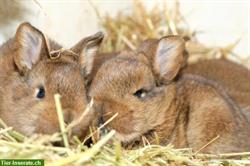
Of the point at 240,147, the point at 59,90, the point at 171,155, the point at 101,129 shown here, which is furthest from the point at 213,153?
the point at 59,90

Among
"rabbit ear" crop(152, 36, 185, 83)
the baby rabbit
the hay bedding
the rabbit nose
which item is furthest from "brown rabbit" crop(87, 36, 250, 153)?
the baby rabbit

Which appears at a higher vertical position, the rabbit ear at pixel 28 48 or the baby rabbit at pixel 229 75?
the rabbit ear at pixel 28 48

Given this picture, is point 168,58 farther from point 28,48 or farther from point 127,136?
point 28,48

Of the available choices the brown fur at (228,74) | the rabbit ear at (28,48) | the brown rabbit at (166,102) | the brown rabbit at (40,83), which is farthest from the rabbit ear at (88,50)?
the brown fur at (228,74)

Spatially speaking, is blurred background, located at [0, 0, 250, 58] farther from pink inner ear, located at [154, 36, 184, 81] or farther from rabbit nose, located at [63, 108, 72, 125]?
rabbit nose, located at [63, 108, 72, 125]

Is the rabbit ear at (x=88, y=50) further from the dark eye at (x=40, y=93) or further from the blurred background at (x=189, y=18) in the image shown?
the blurred background at (x=189, y=18)
